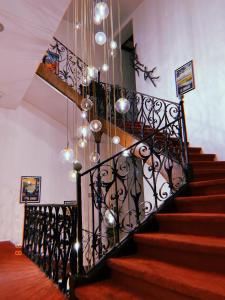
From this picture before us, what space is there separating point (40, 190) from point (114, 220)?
16.0 ft

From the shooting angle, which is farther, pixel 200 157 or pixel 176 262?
pixel 200 157

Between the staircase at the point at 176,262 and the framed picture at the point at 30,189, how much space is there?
497 cm

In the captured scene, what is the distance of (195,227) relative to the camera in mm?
2607

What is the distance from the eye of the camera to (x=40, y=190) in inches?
290

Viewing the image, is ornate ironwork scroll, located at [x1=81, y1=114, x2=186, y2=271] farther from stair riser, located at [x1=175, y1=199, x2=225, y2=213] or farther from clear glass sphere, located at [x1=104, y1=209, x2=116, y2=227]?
stair riser, located at [x1=175, y1=199, x2=225, y2=213]

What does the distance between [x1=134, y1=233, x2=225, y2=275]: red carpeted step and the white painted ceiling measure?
323 cm

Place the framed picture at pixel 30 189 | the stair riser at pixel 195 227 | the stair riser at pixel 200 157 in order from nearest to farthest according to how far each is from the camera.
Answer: the stair riser at pixel 195 227, the stair riser at pixel 200 157, the framed picture at pixel 30 189

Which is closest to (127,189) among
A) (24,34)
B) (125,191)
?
(125,191)

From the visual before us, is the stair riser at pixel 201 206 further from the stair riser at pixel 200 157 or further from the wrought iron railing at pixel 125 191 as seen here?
the stair riser at pixel 200 157

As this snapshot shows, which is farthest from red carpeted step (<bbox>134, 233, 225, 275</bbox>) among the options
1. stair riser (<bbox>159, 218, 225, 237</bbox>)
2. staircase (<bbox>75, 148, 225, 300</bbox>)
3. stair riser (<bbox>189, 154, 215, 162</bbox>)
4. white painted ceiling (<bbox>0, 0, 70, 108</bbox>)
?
white painted ceiling (<bbox>0, 0, 70, 108</bbox>)

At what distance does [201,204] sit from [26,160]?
5652 millimetres

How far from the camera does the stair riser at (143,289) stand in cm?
189

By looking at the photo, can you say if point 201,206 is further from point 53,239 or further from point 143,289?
point 53,239

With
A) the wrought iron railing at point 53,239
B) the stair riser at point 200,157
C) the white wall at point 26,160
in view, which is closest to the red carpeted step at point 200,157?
the stair riser at point 200,157
